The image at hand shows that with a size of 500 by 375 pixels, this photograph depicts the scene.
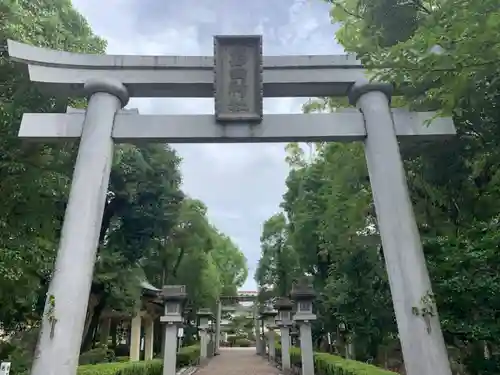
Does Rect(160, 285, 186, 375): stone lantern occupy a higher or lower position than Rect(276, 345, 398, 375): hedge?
higher

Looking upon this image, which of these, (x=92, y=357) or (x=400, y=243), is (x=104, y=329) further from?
(x=400, y=243)

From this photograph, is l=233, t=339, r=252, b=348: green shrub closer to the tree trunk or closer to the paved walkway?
the paved walkway

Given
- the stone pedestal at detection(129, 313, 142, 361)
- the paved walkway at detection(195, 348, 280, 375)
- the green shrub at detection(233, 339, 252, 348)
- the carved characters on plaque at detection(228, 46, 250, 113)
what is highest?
the carved characters on plaque at detection(228, 46, 250, 113)

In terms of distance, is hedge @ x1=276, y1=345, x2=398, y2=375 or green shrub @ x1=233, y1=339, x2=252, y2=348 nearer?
hedge @ x1=276, y1=345, x2=398, y2=375

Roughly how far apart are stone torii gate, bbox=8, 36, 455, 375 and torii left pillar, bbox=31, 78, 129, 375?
0.01 m

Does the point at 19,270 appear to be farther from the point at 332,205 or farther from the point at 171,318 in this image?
the point at 332,205

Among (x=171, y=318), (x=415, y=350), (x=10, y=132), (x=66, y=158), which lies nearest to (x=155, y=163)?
(x=171, y=318)

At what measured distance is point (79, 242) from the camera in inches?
234

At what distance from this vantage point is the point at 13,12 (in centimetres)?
759

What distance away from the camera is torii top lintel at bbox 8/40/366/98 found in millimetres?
Result: 7117

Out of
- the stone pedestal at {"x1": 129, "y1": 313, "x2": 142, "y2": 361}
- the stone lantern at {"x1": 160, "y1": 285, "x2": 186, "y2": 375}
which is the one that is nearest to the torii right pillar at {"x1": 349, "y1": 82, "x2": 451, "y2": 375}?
the stone lantern at {"x1": 160, "y1": 285, "x2": 186, "y2": 375}

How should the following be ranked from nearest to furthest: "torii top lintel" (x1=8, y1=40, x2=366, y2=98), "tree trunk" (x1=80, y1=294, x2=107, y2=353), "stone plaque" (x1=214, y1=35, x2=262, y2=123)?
Result: "stone plaque" (x1=214, y1=35, x2=262, y2=123) → "torii top lintel" (x1=8, y1=40, x2=366, y2=98) → "tree trunk" (x1=80, y1=294, x2=107, y2=353)

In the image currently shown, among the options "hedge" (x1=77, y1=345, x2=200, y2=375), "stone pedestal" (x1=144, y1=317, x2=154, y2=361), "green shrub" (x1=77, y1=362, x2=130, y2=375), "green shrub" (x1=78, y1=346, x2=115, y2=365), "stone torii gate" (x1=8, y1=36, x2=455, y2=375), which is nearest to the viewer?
"stone torii gate" (x1=8, y1=36, x2=455, y2=375)

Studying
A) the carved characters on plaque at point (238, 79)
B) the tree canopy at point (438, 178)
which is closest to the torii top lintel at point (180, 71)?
the carved characters on plaque at point (238, 79)
